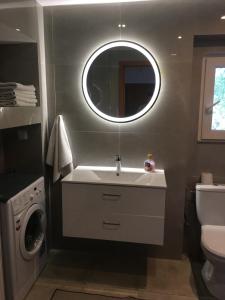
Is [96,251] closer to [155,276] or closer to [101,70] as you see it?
[155,276]

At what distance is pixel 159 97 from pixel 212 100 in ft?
1.56

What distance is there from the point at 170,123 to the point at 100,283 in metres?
1.43

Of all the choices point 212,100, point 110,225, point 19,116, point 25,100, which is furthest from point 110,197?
point 212,100

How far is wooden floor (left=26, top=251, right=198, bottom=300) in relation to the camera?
Answer: 194 centimetres

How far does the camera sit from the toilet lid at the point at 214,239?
1.75 m

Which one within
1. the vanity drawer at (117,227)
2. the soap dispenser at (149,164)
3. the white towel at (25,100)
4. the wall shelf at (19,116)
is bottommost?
the vanity drawer at (117,227)

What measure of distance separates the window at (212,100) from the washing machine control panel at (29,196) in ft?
4.76

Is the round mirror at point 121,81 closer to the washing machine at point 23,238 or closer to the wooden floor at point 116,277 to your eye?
the washing machine at point 23,238

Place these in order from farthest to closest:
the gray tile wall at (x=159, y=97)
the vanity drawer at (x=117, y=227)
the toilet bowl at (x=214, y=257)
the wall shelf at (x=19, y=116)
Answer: the gray tile wall at (x=159, y=97), the vanity drawer at (x=117, y=227), the toilet bowl at (x=214, y=257), the wall shelf at (x=19, y=116)

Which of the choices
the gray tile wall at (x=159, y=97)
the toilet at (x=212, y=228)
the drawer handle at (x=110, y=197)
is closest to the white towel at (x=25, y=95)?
the gray tile wall at (x=159, y=97)

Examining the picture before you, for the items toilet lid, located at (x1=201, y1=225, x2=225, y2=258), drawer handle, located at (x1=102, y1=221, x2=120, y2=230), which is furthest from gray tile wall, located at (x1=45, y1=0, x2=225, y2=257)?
drawer handle, located at (x1=102, y1=221, x2=120, y2=230)

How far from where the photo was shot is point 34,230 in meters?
2.09

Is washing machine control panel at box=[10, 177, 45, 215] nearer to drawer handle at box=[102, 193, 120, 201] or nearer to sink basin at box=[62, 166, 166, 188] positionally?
sink basin at box=[62, 166, 166, 188]

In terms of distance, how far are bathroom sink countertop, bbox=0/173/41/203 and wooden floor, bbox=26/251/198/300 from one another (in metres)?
0.83
